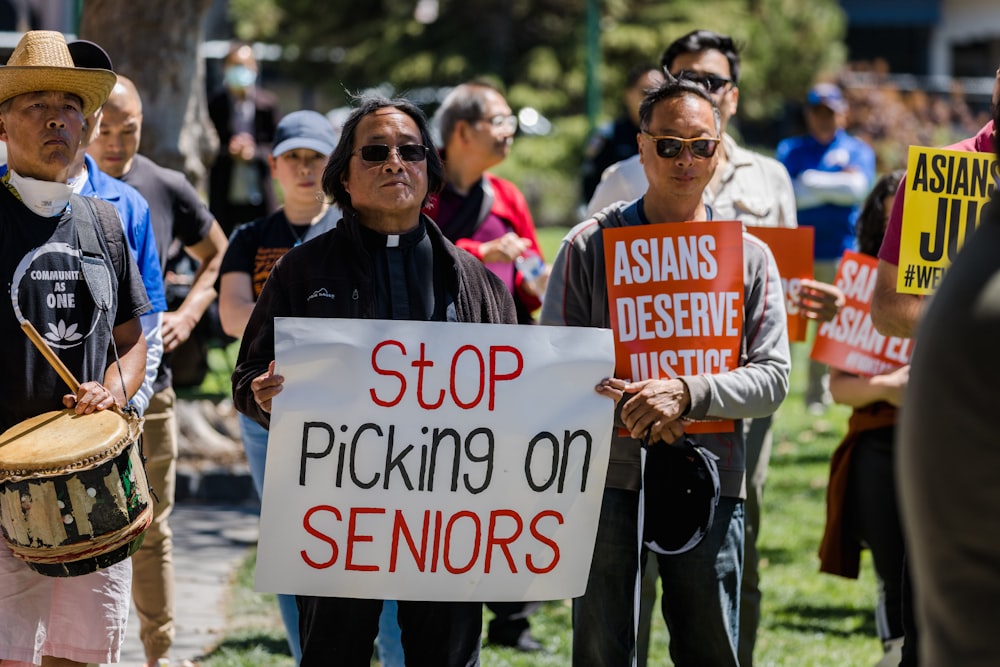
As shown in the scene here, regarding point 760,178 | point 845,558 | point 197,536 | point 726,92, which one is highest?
point 726,92

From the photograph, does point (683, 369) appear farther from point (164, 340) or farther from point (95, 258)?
point (164, 340)

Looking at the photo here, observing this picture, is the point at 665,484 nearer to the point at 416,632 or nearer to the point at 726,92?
the point at 416,632

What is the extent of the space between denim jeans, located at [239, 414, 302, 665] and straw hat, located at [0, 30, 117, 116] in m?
1.33

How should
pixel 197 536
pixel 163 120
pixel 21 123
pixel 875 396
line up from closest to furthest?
1. pixel 21 123
2. pixel 875 396
3. pixel 197 536
4. pixel 163 120

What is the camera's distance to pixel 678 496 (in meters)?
3.92

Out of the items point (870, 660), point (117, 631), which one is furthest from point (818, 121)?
point (117, 631)

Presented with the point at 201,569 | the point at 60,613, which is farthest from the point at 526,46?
the point at 60,613

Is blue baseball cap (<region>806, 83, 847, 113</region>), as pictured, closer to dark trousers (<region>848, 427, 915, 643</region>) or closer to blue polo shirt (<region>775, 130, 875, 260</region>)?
blue polo shirt (<region>775, 130, 875, 260</region>)

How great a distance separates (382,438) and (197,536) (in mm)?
4390

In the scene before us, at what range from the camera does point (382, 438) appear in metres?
3.73

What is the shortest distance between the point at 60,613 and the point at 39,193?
1.24 meters

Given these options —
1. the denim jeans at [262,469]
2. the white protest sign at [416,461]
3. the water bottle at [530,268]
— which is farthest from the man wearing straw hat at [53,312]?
the water bottle at [530,268]

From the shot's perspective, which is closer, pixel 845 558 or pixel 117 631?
pixel 117 631

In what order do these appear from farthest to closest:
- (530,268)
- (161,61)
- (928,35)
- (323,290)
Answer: (928,35), (161,61), (530,268), (323,290)
